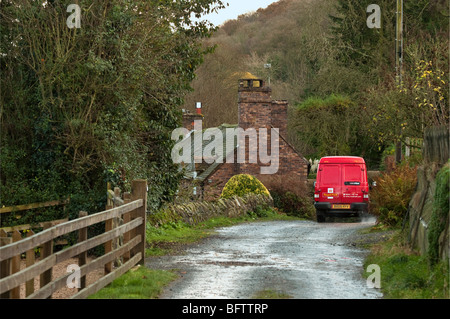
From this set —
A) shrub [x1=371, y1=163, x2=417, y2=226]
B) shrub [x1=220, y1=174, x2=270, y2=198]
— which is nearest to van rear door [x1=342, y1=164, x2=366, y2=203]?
shrub [x1=220, y1=174, x2=270, y2=198]

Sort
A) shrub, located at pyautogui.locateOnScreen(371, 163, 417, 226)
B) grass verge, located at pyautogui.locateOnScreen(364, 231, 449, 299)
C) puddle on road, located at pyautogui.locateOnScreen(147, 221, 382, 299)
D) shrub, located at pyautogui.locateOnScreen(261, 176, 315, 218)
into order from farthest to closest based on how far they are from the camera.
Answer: shrub, located at pyautogui.locateOnScreen(261, 176, 315, 218), shrub, located at pyautogui.locateOnScreen(371, 163, 417, 226), puddle on road, located at pyautogui.locateOnScreen(147, 221, 382, 299), grass verge, located at pyautogui.locateOnScreen(364, 231, 449, 299)

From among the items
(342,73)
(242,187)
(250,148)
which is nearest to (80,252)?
(242,187)

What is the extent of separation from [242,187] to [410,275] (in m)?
22.8

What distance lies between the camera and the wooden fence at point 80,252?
6.83 metres

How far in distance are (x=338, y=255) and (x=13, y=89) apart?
7.91m

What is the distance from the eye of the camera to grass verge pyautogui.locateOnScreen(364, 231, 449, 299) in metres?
8.98

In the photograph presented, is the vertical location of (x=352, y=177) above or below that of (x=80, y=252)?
below

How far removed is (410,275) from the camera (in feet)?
33.1

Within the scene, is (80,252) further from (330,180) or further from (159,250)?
(330,180)

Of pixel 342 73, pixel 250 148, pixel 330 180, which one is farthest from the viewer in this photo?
pixel 342 73

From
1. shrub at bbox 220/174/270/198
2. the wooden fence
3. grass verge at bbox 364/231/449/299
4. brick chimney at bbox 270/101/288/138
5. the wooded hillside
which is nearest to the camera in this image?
the wooden fence

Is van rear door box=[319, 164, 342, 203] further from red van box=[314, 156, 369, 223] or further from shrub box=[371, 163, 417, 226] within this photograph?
shrub box=[371, 163, 417, 226]

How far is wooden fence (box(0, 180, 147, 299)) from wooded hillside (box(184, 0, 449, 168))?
430 inches

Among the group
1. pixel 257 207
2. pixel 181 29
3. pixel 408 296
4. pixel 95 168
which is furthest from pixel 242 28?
pixel 408 296
